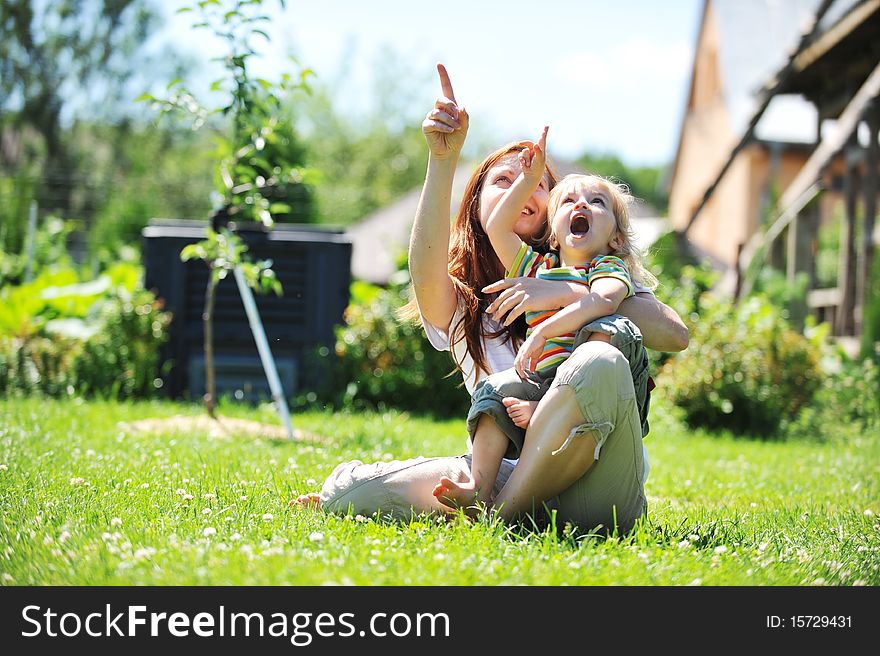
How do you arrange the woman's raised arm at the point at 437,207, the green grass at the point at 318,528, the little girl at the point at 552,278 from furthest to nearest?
the woman's raised arm at the point at 437,207
the little girl at the point at 552,278
the green grass at the point at 318,528

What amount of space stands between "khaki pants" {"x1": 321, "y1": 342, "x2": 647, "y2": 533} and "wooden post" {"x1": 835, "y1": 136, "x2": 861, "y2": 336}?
18.5ft

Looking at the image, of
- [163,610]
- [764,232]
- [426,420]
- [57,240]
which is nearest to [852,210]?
[764,232]

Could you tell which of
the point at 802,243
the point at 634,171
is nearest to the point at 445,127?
the point at 802,243

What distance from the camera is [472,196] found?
10.1 ft

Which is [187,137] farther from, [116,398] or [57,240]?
[116,398]

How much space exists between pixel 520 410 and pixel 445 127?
0.83 meters

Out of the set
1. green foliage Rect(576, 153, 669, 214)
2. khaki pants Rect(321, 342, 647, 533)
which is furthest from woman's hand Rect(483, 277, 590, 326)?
green foliage Rect(576, 153, 669, 214)

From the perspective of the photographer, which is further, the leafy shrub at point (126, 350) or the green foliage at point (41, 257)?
the green foliage at point (41, 257)

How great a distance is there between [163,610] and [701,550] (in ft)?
4.69

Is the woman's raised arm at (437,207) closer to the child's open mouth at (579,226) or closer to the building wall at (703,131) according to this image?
the child's open mouth at (579,226)

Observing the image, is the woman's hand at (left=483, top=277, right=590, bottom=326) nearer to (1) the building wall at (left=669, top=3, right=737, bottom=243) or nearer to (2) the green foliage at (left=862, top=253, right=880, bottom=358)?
(2) the green foliage at (left=862, top=253, right=880, bottom=358)

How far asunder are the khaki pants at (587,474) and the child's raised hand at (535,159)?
1.74 feet

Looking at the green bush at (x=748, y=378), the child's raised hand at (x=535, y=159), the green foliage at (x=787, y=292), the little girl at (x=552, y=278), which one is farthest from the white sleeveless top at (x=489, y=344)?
the green foliage at (x=787, y=292)

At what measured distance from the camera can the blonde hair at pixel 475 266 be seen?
298 centimetres
